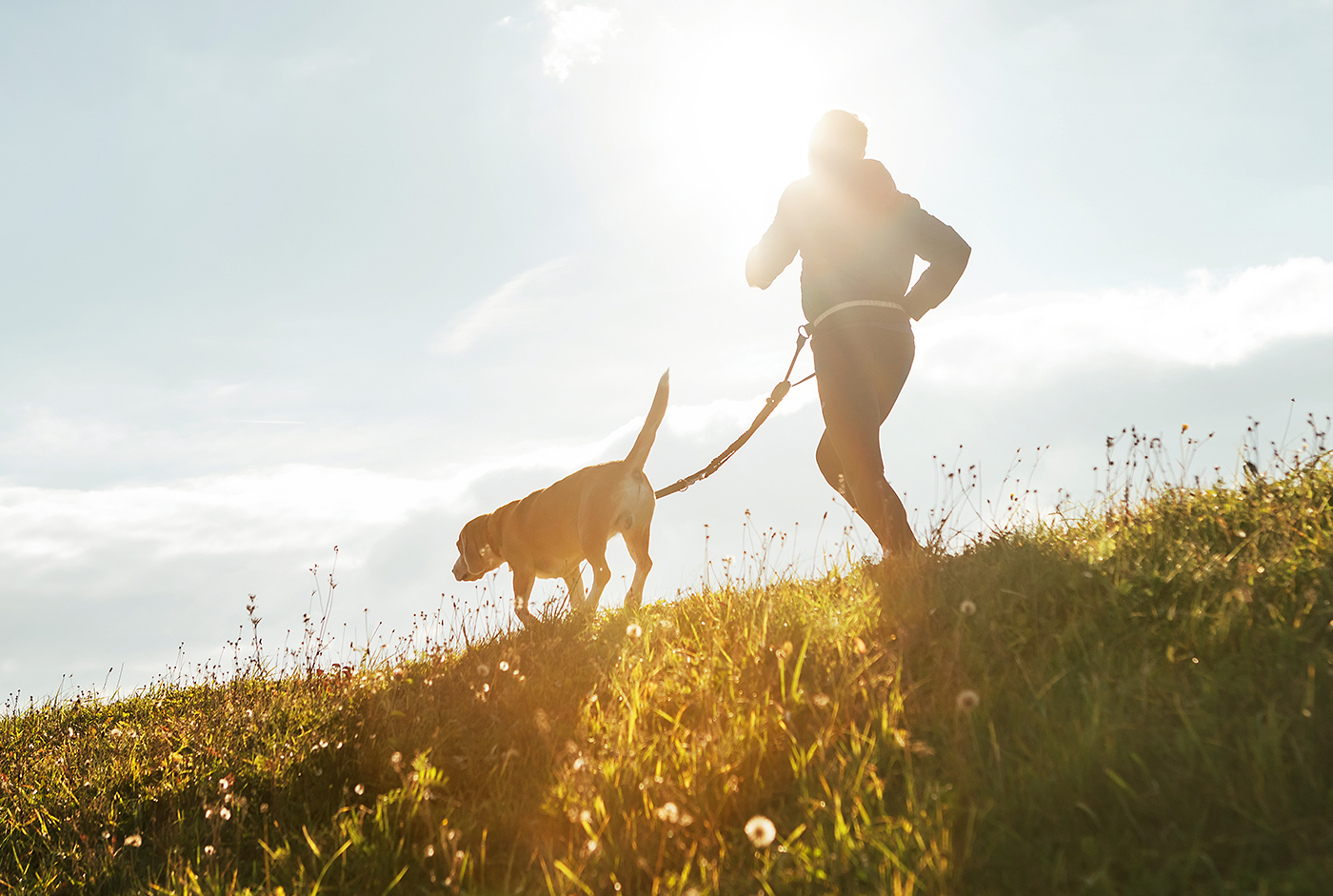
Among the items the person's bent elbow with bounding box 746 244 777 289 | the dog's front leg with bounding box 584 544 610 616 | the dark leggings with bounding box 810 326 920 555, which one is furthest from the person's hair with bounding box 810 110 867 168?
the dog's front leg with bounding box 584 544 610 616

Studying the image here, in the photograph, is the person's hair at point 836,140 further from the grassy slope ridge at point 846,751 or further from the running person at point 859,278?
the grassy slope ridge at point 846,751

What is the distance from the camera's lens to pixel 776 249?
501cm

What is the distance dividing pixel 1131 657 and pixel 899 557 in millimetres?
1454

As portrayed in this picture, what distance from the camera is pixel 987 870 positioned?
1933 mm

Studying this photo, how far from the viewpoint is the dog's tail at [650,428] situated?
646 cm

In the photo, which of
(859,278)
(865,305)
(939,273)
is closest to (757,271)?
(859,278)

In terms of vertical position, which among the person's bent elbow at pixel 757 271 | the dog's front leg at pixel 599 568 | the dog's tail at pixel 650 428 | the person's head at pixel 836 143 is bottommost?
the dog's front leg at pixel 599 568

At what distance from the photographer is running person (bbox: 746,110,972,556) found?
4523 mm

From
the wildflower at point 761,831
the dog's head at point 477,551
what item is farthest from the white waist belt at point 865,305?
the dog's head at point 477,551

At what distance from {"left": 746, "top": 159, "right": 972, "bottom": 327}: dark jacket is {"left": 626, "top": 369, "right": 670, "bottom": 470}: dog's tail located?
6.06ft

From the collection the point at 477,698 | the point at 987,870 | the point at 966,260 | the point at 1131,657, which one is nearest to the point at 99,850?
the point at 477,698

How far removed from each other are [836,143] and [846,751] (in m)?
3.77

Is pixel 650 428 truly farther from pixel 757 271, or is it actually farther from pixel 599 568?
pixel 757 271

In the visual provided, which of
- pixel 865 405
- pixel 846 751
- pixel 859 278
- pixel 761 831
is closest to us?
pixel 761 831
